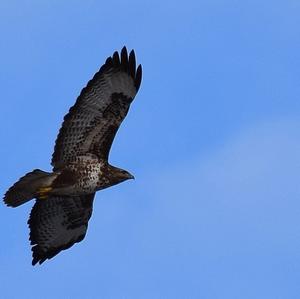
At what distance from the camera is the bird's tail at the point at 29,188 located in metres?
16.7

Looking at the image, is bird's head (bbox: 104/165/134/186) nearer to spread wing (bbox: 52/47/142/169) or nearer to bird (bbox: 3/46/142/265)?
bird (bbox: 3/46/142/265)

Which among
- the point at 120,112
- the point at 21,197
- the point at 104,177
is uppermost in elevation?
the point at 120,112

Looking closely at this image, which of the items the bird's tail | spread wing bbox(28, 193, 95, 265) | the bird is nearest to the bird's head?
the bird

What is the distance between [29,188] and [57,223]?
7.19 feet

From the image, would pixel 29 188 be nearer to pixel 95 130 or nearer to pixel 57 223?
pixel 95 130

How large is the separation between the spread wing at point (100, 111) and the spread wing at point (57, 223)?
1352 mm

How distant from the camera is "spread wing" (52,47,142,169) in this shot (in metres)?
17.5

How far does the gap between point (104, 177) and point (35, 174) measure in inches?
50.4

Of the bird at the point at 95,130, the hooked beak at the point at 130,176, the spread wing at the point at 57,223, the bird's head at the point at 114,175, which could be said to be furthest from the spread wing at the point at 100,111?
the spread wing at the point at 57,223

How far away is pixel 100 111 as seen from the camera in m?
17.6

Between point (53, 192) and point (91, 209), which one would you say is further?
point (91, 209)

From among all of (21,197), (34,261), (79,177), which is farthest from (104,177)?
(34,261)

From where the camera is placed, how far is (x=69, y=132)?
1758cm

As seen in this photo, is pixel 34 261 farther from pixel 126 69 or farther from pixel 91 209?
pixel 126 69
